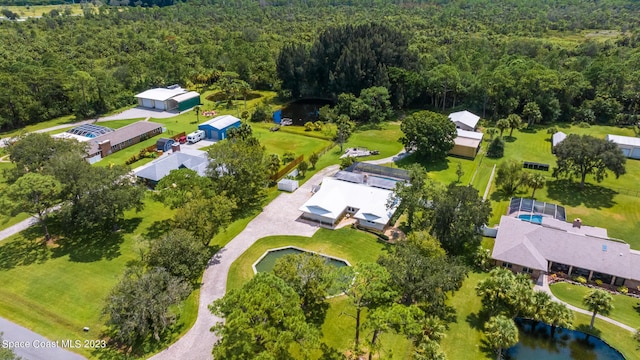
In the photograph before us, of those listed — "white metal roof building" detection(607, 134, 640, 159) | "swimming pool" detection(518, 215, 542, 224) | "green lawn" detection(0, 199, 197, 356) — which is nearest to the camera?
"green lawn" detection(0, 199, 197, 356)

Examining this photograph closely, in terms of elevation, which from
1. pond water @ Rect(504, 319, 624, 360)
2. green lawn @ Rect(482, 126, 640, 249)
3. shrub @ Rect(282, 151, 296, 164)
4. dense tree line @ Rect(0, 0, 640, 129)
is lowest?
pond water @ Rect(504, 319, 624, 360)

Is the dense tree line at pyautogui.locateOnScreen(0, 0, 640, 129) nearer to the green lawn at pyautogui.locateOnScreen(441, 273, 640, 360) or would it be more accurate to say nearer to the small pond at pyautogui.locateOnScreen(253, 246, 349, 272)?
the small pond at pyautogui.locateOnScreen(253, 246, 349, 272)

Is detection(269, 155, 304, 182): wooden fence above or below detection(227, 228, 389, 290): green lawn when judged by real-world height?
above

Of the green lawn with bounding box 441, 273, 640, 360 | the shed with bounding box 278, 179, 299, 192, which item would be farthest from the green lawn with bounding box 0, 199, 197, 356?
the green lawn with bounding box 441, 273, 640, 360

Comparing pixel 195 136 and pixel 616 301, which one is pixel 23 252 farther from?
pixel 616 301

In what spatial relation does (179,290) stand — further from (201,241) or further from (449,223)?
(449,223)

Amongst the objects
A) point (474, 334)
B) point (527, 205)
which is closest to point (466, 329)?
point (474, 334)

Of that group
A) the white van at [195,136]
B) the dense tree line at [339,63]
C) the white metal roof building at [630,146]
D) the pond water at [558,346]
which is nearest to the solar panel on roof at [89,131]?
the dense tree line at [339,63]
